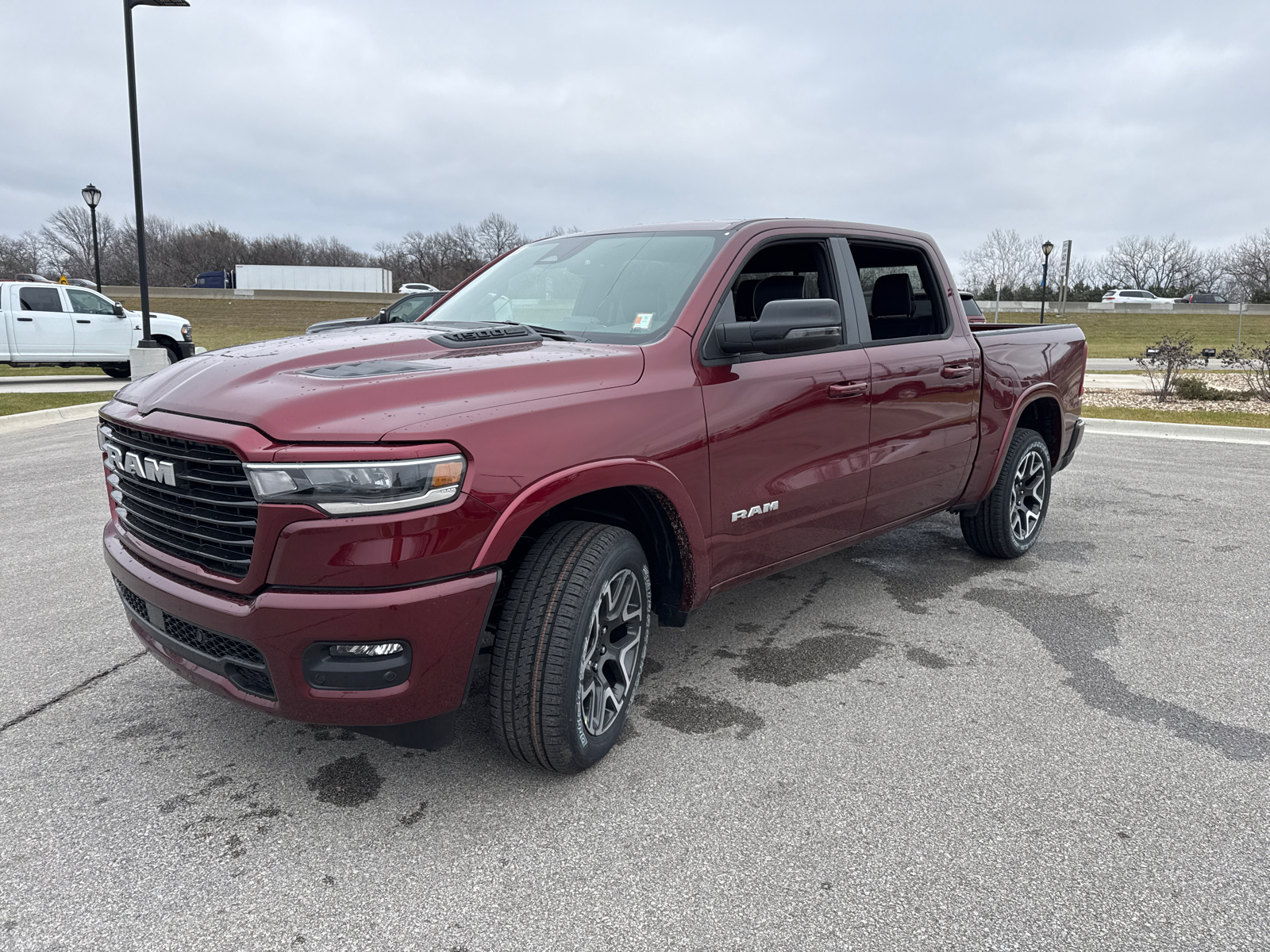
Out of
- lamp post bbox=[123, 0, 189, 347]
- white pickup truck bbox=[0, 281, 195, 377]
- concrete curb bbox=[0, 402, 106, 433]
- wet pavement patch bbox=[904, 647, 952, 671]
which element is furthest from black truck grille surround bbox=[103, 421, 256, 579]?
white pickup truck bbox=[0, 281, 195, 377]

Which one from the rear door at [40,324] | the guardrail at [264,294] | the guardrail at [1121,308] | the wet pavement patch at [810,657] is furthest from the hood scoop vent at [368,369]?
the guardrail at [1121,308]

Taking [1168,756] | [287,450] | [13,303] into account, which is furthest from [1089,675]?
[13,303]

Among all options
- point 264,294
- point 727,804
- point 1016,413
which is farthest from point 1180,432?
point 264,294

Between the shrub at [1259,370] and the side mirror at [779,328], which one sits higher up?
the side mirror at [779,328]

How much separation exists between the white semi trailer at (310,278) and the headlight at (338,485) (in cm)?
6460

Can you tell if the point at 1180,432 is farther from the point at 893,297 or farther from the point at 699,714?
the point at 699,714

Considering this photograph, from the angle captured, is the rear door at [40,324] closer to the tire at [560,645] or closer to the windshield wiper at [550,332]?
the windshield wiper at [550,332]

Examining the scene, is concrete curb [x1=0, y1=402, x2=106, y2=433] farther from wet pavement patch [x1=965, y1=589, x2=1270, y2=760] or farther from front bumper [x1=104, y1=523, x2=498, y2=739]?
wet pavement patch [x1=965, y1=589, x2=1270, y2=760]

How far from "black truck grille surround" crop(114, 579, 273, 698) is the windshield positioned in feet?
5.26

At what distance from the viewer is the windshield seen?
132 inches

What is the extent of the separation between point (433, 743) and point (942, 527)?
4.77m

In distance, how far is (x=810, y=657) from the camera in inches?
153

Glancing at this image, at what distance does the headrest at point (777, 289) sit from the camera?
3.93m

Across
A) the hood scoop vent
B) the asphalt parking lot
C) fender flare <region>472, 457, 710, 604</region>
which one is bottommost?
the asphalt parking lot
